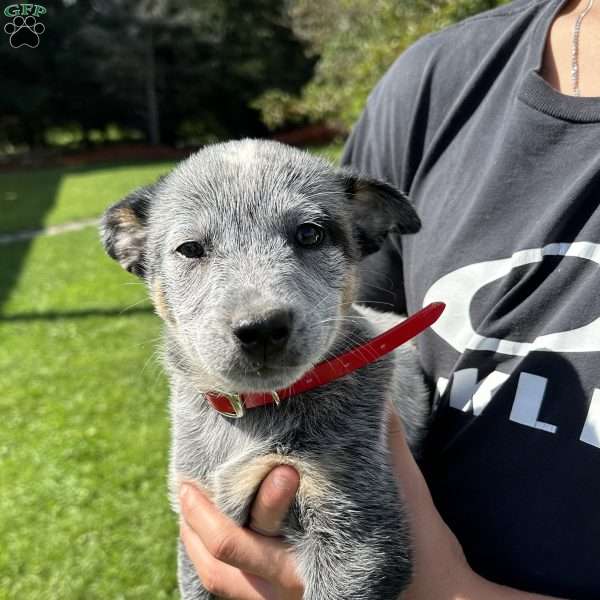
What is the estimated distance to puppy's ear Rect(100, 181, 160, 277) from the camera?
8.20ft

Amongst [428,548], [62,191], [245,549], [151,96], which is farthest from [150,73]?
[428,548]

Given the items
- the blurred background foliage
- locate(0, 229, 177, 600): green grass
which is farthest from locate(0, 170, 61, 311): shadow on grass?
the blurred background foliage

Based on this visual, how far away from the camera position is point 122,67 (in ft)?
119

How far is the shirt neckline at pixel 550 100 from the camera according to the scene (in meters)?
1.88

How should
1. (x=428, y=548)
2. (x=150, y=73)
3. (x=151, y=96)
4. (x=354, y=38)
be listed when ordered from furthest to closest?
(x=151, y=96)
(x=150, y=73)
(x=354, y=38)
(x=428, y=548)

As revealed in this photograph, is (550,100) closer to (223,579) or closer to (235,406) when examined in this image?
(235,406)

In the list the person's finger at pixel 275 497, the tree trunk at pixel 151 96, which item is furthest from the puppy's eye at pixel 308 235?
the tree trunk at pixel 151 96

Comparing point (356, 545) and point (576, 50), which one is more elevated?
point (576, 50)

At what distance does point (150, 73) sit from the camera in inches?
1476

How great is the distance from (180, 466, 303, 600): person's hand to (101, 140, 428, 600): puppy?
5cm

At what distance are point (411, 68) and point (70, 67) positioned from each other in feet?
126

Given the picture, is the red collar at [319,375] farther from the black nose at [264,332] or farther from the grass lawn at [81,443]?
the grass lawn at [81,443]

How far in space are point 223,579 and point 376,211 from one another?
137 cm

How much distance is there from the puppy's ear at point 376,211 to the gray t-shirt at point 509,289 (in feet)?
0.33
